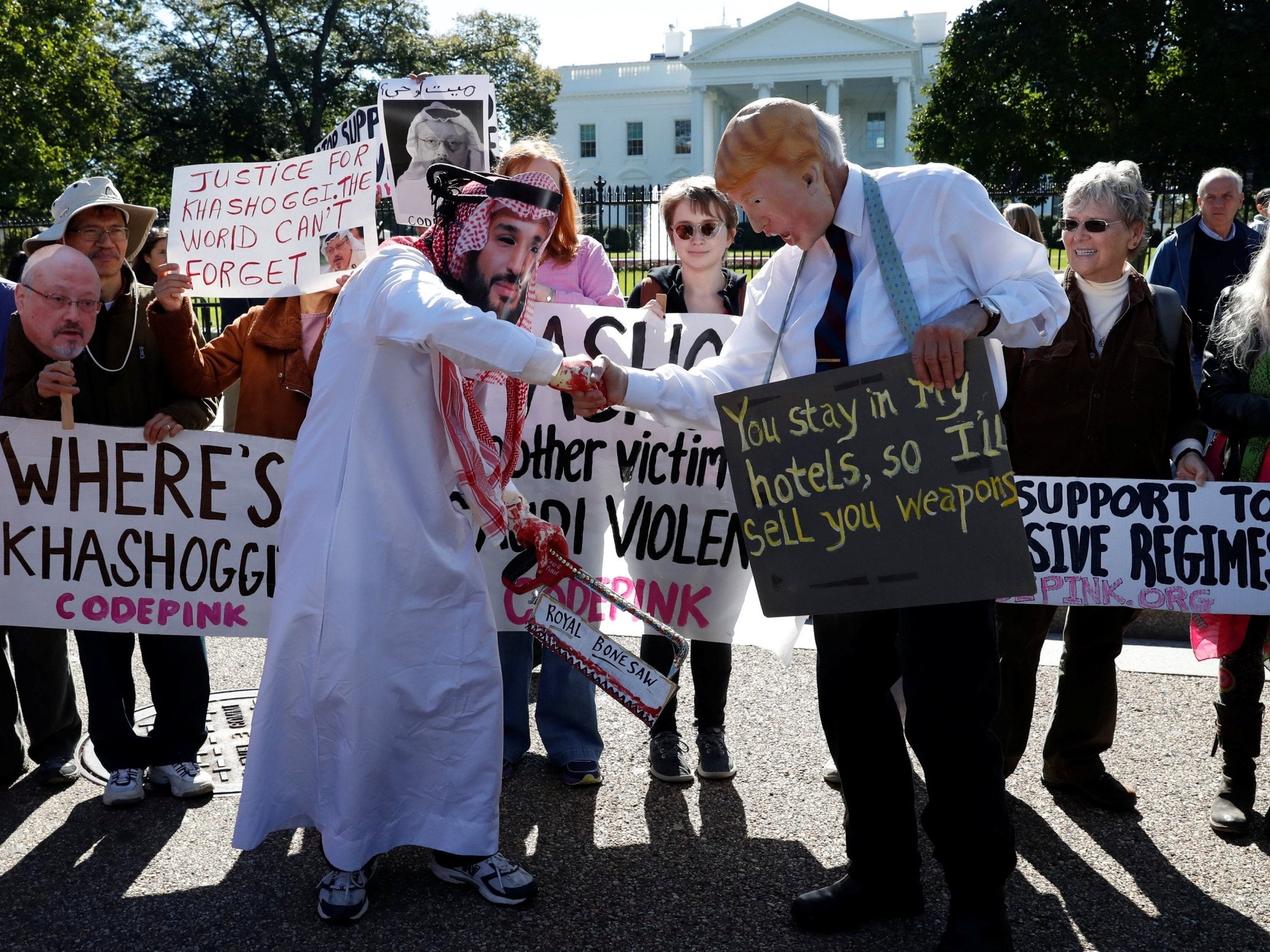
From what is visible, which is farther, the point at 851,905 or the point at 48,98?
the point at 48,98

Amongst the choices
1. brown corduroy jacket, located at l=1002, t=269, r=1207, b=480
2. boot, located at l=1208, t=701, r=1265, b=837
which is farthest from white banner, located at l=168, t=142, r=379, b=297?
boot, located at l=1208, t=701, r=1265, b=837

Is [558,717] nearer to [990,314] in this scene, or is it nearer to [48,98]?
[990,314]

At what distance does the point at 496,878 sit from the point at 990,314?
6.61ft

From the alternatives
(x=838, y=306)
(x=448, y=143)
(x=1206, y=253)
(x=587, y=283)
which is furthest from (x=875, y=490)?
(x=1206, y=253)

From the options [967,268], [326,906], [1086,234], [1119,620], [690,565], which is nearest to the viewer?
[967,268]

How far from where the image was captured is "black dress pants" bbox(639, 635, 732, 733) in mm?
4242

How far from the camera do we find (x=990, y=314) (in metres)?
2.68

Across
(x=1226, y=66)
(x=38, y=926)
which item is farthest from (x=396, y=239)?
(x=1226, y=66)

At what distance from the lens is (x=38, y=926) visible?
310 cm

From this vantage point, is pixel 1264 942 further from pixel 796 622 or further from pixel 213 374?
pixel 213 374

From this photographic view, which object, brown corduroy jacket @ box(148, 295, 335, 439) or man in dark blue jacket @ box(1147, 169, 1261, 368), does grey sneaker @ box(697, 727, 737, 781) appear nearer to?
brown corduroy jacket @ box(148, 295, 335, 439)

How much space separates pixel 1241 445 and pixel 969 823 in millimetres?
1886

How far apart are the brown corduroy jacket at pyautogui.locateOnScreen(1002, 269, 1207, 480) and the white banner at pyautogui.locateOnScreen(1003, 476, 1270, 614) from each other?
8 centimetres

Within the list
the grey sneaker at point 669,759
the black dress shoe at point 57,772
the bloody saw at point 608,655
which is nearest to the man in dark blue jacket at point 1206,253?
the grey sneaker at point 669,759
